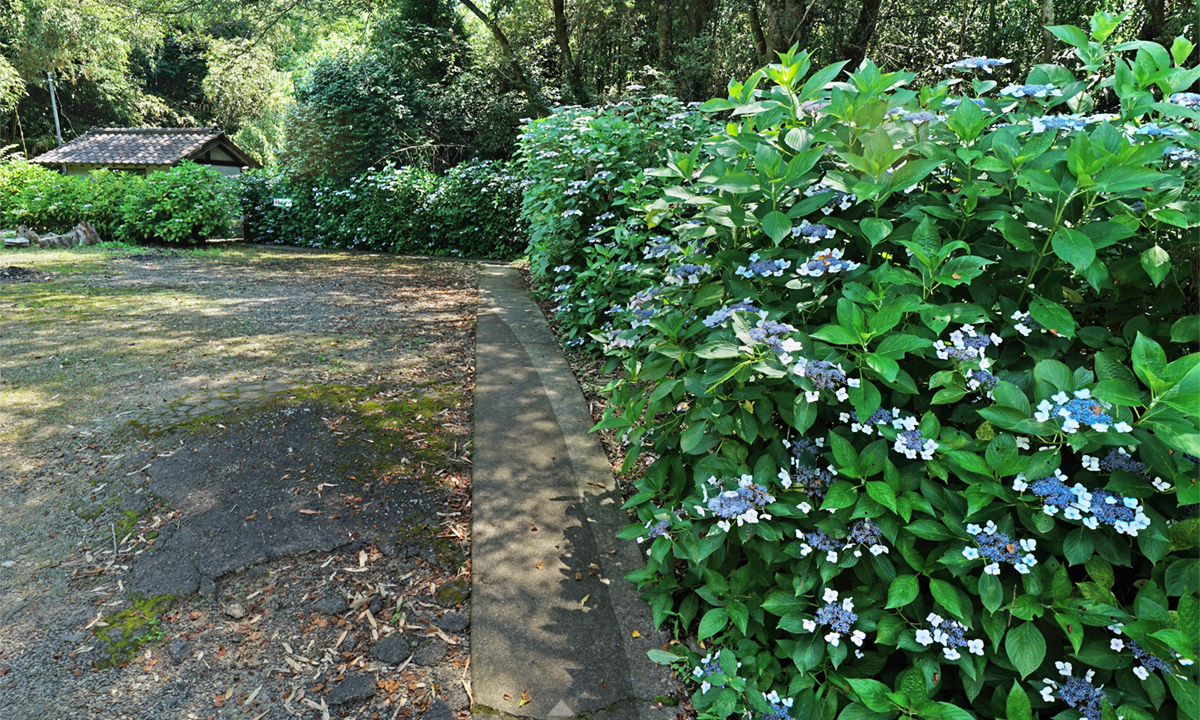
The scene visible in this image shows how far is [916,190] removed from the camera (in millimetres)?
1689

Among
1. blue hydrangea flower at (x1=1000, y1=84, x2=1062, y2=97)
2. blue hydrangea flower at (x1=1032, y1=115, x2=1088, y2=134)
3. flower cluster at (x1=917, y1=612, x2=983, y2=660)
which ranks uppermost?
blue hydrangea flower at (x1=1000, y1=84, x2=1062, y2=97)

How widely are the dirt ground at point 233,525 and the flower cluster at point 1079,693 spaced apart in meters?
1.40

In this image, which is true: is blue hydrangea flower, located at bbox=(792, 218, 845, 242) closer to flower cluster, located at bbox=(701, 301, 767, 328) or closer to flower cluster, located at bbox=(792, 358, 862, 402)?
flower cluster, located at bbox=(701, 301, 767, 328)

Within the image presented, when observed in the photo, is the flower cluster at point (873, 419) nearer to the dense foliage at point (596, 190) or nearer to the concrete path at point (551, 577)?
the concrete path at point (551, 577)

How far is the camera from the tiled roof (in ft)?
63.6

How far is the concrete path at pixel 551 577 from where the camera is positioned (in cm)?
180

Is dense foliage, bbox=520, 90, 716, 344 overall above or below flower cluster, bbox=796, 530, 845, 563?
above

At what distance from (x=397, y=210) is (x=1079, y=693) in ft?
40.3

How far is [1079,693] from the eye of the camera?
1.27m

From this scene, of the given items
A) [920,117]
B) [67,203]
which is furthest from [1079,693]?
[67,203]

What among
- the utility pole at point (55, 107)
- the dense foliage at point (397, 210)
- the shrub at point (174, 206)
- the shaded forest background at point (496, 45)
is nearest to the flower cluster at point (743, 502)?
the shaded forest background at point (496, 45)

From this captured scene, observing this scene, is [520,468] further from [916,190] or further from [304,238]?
[304,238]

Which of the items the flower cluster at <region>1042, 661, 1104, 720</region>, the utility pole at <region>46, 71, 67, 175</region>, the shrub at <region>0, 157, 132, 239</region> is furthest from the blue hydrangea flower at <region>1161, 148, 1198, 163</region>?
the utility pole at <region>46, 71, 67, 175</region>

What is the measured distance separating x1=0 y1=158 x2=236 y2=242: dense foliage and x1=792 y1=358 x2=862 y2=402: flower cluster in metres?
13.6
